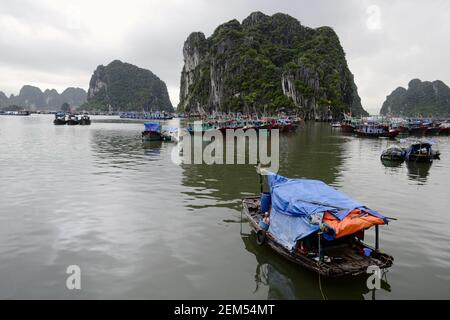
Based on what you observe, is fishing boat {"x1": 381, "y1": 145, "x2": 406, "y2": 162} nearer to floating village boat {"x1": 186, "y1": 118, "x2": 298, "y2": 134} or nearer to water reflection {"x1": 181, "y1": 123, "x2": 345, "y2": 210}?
water reflection {"x1": 181, "y1": 123, "x2": 345, "y2": 210}

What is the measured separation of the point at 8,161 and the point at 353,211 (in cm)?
3936

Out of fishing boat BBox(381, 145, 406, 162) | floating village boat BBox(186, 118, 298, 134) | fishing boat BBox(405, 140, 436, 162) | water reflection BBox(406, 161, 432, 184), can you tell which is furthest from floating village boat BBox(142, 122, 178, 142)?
water reflection BBox(406, 161, 432, 184)

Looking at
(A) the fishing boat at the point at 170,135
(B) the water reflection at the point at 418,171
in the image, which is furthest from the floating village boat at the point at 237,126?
(B) the water reflection at the point at 418,171

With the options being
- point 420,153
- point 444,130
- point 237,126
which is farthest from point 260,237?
point 444,130

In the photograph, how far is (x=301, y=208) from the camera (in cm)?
1268

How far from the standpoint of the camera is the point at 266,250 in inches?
587

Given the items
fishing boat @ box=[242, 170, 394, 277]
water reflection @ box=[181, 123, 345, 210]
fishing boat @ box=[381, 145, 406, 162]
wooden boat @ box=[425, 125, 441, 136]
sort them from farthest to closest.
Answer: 1. wooden boat @ box=[425, 125, 441, 136]
2. fishing boat @ box=[381, 145, 406, 162]
3. water reflection @ box=[181, 123, 345, 210]
4. fishing boat @ box=[242, 170, 394, 277]

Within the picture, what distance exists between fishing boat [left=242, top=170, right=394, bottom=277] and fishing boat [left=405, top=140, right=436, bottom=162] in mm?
30936

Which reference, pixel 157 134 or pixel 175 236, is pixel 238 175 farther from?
pixel 157 134

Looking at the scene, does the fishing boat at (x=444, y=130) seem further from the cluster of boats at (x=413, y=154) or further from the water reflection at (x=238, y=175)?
the water reflection at (x=238, y=175)

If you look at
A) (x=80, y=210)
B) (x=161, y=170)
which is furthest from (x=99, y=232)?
(x=161, y=170)

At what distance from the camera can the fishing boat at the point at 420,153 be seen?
130 ft

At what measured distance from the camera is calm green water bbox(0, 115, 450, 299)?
1191 cm
